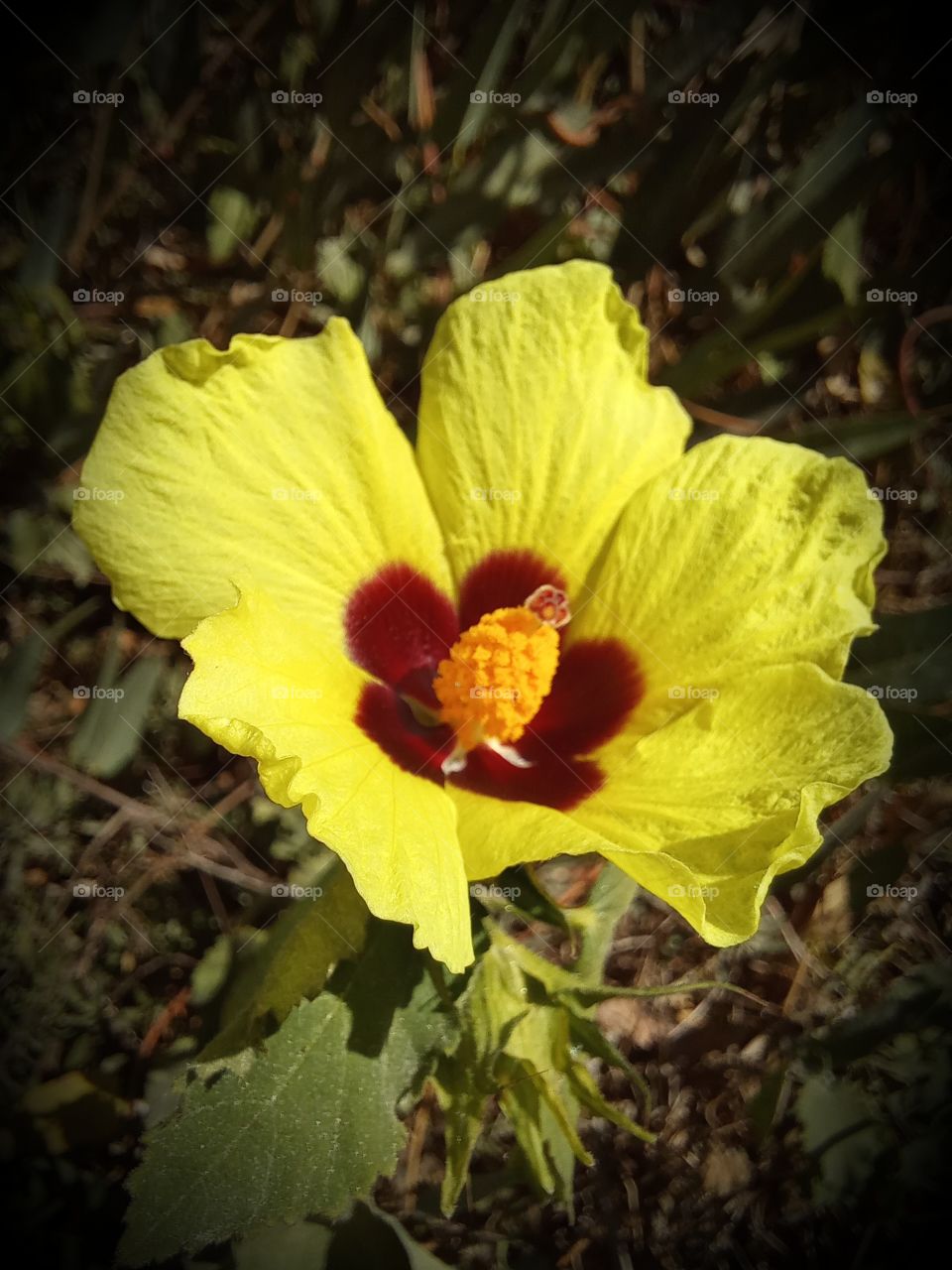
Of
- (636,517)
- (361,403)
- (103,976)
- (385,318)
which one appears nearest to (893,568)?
(636,517)

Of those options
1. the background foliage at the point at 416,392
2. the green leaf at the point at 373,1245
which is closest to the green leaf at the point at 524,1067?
the green leaf at the point at 373,1245

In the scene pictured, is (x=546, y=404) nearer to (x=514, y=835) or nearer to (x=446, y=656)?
(x=446, y=656)

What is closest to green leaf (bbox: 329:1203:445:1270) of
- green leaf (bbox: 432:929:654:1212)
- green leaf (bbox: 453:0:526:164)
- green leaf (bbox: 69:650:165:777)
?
green leaf (bbox: 432:929:654:1212)

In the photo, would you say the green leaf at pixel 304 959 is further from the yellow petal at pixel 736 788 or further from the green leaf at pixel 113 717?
the green leaf at pixel 113 717

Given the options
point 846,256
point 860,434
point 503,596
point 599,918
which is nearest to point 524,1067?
point 599,918

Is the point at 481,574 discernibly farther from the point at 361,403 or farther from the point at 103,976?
the point at 103,976

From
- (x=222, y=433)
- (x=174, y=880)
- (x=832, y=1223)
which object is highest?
(x=222, y=433)
